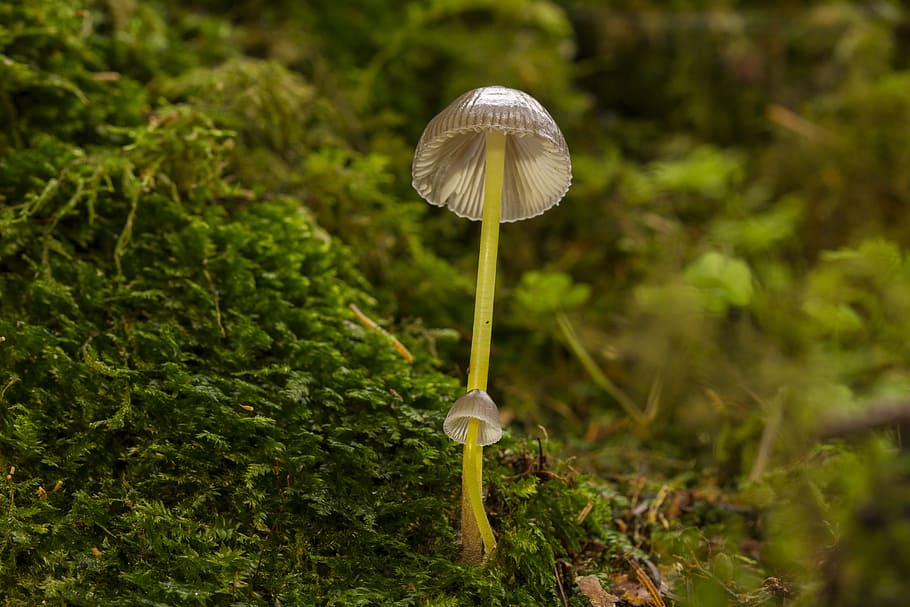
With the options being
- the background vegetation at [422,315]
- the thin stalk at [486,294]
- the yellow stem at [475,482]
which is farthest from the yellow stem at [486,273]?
the background vegetation at [422,315]

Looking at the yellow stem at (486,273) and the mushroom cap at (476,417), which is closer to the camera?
the mushroom cap at (476,417)

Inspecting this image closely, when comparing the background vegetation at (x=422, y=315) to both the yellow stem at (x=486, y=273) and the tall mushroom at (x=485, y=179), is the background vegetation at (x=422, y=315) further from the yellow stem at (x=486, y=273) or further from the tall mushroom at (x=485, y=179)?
the yellow stem at (x=486, y=273)

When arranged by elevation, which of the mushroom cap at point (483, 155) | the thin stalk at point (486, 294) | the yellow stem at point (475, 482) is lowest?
the yellow stem at point (475, 482)

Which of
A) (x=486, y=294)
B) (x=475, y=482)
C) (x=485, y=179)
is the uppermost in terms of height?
(x=485, y=179)

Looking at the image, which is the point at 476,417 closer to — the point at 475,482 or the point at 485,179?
the point at 475,482

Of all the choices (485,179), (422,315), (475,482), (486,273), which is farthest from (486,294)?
(422,315)

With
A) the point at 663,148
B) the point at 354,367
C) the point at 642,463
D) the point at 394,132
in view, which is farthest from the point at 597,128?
the point at 354,367

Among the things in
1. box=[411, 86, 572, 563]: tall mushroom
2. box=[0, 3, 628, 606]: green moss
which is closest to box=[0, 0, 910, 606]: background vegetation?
box=[0, 3, 628, 606]: green moss

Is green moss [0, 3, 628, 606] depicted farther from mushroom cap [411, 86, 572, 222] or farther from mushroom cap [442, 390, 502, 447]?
mushroom cap [411, 86, 572, 222]
